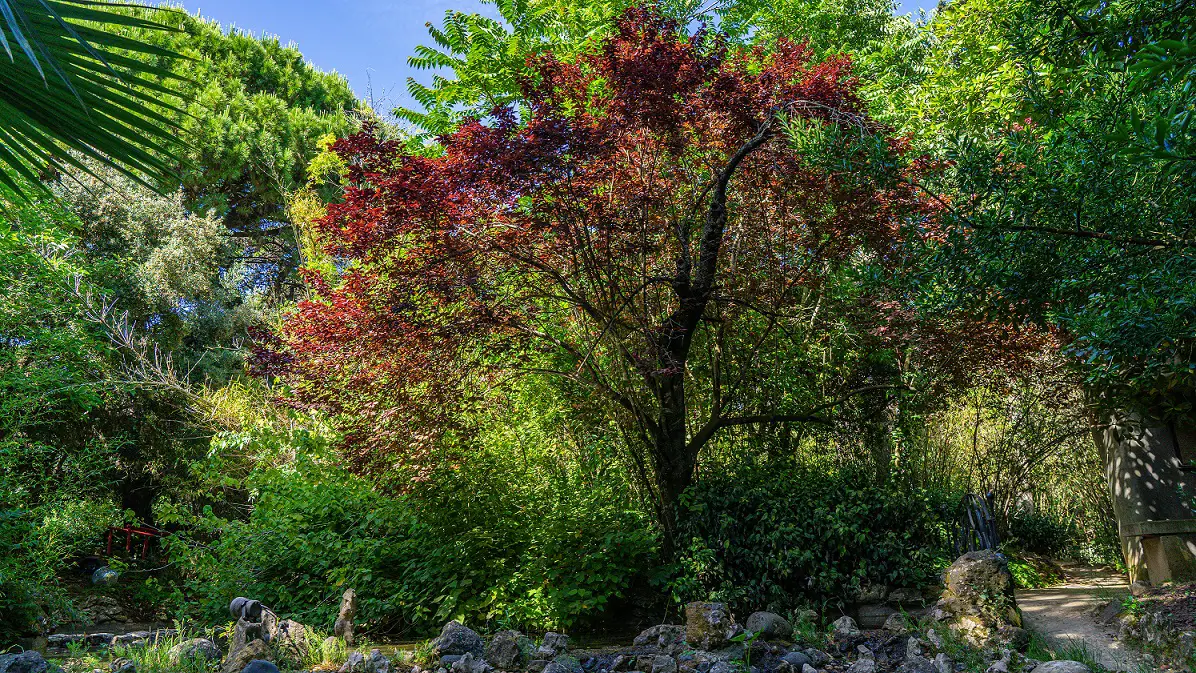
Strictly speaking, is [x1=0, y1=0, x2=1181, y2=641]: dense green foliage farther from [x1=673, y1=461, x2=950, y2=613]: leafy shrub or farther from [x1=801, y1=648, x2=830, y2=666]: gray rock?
[x1=801, y1=648, x2=830, y2=666]: gray rock

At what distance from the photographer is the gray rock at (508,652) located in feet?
12.7

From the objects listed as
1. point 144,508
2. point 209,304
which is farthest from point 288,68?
point 144,508

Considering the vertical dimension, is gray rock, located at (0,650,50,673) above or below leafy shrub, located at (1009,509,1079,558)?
below

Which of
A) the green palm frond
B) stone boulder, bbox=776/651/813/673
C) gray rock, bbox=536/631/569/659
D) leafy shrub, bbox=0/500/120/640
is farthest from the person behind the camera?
leafy shrub, bbox=0/500/120/640

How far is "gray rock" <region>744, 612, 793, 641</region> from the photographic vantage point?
4141mm

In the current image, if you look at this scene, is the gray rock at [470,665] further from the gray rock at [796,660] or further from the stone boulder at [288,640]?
the gray rock at [796,660]

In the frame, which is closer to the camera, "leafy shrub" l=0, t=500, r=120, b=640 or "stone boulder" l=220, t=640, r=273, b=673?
"stone boulder" l=220, t=640, r=273, b=673

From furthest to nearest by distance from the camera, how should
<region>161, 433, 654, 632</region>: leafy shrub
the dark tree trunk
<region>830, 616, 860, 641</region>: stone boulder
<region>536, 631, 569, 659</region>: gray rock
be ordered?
the dark tree trunk
<region>161, 433, 654, 632</region>: leafy shrub
<region>830, 616, 860, 641</region>: stone boulder
<region>536, 631, 569, 659</region>: gray rock

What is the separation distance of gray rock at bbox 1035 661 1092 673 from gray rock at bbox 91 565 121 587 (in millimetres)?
9892

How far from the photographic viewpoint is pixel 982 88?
19.1 feet

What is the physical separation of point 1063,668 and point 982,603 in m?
0.87

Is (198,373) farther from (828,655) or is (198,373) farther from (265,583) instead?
(828,655)

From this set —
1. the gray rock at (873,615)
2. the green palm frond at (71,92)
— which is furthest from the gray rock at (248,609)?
the green palm frond at (71,92)

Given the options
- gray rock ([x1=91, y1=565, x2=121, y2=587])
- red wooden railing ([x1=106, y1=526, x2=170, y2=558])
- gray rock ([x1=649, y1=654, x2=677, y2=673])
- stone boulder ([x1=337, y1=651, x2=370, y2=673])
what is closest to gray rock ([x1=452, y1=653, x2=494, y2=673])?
stone boulder ([x1=337, y1=651, x2=370, y2=673])
